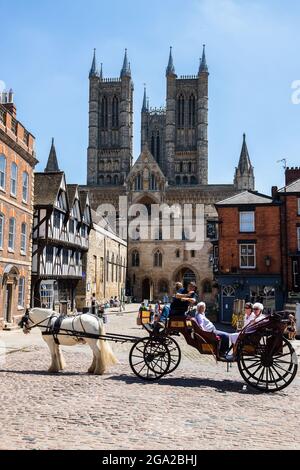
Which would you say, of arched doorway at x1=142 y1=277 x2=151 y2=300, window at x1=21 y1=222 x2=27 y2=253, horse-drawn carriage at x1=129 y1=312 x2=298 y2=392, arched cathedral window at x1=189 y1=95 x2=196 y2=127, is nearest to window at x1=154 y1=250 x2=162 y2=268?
arched doorway at x1=142 y1=277 x2=151 y2=300

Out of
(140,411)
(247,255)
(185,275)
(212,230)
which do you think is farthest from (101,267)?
(140,411)

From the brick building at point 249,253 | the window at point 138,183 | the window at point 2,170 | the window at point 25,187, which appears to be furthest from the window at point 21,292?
the window at point 138,183

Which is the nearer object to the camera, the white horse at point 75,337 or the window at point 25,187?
the white horse at point 75,337

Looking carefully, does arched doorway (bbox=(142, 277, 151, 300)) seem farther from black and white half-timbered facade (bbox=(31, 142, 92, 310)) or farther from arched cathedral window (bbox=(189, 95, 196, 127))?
arched cathedral window (bbox=(189, 95, 196, 127))

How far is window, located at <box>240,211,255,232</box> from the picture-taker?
30219 millimetres

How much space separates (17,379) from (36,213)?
1855cm

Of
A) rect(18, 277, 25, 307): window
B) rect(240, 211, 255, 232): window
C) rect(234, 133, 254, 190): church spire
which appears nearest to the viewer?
rect(18, 277, 25, 307): window

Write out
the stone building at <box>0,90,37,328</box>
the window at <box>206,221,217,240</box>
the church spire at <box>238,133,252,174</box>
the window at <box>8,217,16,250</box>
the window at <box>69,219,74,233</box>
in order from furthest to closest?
1. the church spire at <box>238,133,252,174</box>
2. the window at <box>206,221,217,240</box>
3. the window at <box>69,219,74,233</box>
4. the window at <box>8,217,16,250</box>
5. the stone building at <box>0,90,37,328</box>

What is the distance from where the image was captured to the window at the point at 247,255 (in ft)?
98.6

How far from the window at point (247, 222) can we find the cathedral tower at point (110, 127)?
56.2 m

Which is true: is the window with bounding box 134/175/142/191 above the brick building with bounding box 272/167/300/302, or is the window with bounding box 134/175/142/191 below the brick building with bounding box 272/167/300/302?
above

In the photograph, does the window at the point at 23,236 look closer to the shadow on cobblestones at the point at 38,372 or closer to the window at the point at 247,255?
the window at the point at 247,255
